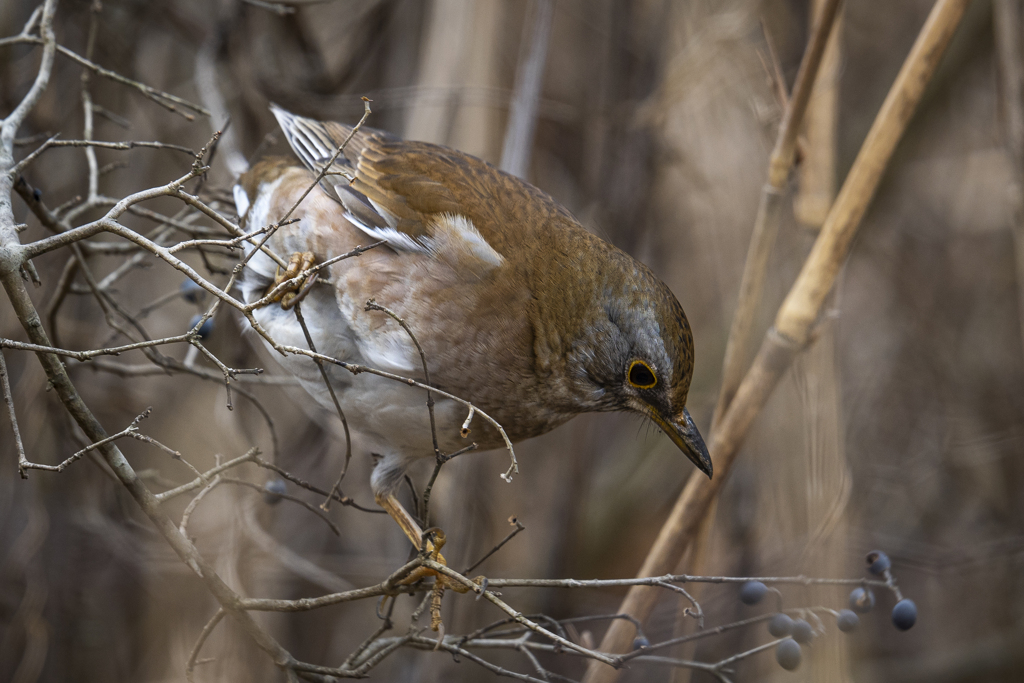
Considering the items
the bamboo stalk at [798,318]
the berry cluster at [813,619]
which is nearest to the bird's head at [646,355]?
the bamboo stalk at [798,318]

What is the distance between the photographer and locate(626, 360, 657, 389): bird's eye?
2627 millimetres

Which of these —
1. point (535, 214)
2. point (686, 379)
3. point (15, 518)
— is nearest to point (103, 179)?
point (15, 518)

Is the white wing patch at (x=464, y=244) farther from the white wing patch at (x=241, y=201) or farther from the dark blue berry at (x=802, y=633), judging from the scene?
the dark blue berry at (x=802, y=633)

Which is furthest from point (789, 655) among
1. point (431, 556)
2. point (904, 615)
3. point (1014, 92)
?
point (1014, 92)

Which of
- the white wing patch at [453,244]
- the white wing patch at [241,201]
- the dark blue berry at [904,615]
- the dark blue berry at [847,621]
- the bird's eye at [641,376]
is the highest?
the white wing patch at [241,201]

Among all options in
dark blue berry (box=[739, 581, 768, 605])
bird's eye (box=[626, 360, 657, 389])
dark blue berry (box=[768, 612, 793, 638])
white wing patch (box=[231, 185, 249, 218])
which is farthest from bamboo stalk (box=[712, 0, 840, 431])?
white wing patch (box=[231, 185, 249, 218])

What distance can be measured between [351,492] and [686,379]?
335 cm

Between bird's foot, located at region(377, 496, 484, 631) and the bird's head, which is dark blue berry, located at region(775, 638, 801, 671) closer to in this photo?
the bird's head

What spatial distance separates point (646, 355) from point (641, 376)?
0.09 metres

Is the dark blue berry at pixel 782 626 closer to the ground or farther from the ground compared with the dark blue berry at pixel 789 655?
farther from the ground

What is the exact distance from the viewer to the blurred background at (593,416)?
3941 mm

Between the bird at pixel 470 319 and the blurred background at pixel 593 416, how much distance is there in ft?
3.45

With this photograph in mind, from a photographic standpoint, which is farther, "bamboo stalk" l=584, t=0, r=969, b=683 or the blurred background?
the blurred background

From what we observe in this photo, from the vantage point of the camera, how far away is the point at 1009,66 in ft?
11.0
